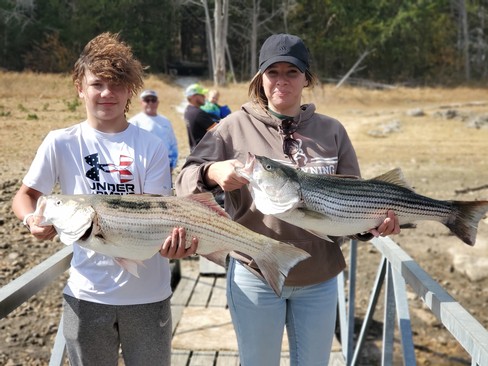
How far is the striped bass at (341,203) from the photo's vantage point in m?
2.26

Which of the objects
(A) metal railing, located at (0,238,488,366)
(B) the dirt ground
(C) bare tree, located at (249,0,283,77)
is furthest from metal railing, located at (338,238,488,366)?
(C) bare tree, located at (249,0,283,77)

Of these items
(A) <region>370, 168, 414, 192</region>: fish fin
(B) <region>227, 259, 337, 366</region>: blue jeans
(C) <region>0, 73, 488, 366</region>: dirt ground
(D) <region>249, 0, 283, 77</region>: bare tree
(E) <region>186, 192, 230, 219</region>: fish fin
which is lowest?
(C) <region>0, 73, 488, 366</region>: dirt ground

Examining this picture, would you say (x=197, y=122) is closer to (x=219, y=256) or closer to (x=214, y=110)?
(x=214, y=110)

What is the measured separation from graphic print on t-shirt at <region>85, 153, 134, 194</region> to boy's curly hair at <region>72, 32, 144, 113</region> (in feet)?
1.13

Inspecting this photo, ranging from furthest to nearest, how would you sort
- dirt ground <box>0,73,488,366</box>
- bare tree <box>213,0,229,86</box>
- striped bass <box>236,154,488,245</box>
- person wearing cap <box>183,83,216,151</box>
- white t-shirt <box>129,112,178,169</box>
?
bare tree <box>213,0,229,86</box> → white t-shirt <box>129,112,178,169</box> → person wearing cap <box>183,83,216,151</box> → dirt ground <box>0,73,488,366</box> → striped bass <box>236,154,488,245</box>

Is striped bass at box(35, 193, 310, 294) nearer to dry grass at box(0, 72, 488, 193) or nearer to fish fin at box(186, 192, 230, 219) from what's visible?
fish fin at box(186, 192, 230, 219)

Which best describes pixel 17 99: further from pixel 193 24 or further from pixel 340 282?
pixel 193 24

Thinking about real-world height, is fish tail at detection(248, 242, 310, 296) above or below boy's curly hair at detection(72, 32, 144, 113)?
below

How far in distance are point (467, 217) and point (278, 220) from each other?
0.82m

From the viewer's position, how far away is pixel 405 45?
3772 cm

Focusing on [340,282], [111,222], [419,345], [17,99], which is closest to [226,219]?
[111,222]

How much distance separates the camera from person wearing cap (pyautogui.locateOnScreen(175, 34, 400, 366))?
257 cm

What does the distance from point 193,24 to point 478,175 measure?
1261 inches

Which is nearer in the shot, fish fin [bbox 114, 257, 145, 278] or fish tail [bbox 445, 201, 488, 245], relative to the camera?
fish fin [bbox 114, 257, 145, 278]
